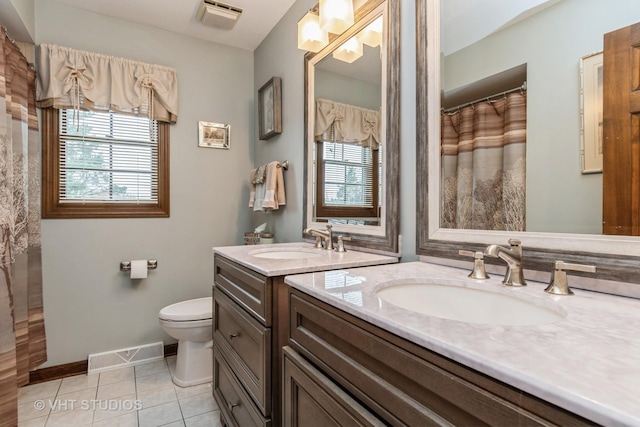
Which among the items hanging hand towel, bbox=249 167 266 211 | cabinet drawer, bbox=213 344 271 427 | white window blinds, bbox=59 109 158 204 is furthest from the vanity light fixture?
cabinet drawer, bbox=213 344 271 427

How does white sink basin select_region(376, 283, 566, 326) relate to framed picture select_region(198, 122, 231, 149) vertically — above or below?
below

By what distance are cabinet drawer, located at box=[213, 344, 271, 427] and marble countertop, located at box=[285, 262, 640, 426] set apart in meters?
0.70

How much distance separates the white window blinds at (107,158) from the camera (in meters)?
2.18

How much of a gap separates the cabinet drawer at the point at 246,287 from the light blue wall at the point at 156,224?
3.40ft

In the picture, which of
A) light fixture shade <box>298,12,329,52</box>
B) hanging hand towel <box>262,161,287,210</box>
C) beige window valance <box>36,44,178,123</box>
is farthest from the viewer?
hanging hand towel <box>262,161,287,210</box>

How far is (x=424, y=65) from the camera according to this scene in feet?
4.03

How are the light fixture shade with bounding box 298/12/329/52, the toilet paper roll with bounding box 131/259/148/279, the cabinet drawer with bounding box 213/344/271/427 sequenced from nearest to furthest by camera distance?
the cabinet drawer with bounding box 213/344/271/427 → the light fixture shade with bounding box 298/12/329/52 → the toilet paper roll with bounding box 131/259/148/279

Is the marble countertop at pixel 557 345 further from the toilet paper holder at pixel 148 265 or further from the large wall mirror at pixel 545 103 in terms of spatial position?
the toilet paper holder at pixel 148 265

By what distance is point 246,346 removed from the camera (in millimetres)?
1264

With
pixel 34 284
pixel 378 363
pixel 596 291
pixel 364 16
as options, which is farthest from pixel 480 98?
pixel 34 284

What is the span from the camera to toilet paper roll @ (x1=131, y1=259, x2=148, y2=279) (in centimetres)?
228

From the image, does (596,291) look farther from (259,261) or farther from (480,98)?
(259,261)

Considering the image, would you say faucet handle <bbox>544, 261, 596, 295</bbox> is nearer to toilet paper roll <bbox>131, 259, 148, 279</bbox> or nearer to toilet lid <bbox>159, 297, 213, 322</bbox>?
toilet lid <bbox>159, 297, 213, 322</bbox>

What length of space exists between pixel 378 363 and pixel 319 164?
4.54 feet
